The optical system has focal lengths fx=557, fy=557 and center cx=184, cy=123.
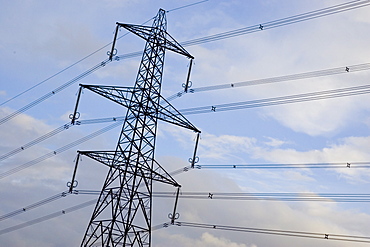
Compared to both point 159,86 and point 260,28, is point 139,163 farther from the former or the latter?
point 260,28

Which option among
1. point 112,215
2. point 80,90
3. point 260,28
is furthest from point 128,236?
point 260,28

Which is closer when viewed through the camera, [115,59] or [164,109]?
[164,109]

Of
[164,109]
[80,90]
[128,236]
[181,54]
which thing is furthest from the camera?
[181,54]

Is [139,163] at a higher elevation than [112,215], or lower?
higher

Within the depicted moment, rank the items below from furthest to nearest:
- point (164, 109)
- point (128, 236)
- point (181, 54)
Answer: point (181, 54)
point (164, 109)
point (128, 236)

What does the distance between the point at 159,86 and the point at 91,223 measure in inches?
364

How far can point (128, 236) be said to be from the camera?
100.0 ft

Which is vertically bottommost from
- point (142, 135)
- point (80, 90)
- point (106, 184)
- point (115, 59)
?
point (106, 184)

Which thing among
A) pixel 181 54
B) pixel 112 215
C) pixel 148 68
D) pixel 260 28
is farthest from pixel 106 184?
pixel 260 28

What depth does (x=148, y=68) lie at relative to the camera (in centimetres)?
3453

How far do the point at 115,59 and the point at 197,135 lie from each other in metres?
7.51

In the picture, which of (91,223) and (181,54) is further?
(181,54)

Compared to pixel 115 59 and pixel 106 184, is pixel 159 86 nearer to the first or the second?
pixel 115 59

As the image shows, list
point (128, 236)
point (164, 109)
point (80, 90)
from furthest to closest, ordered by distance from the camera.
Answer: point (80, 90), point (164, 109), point (128, 236)
